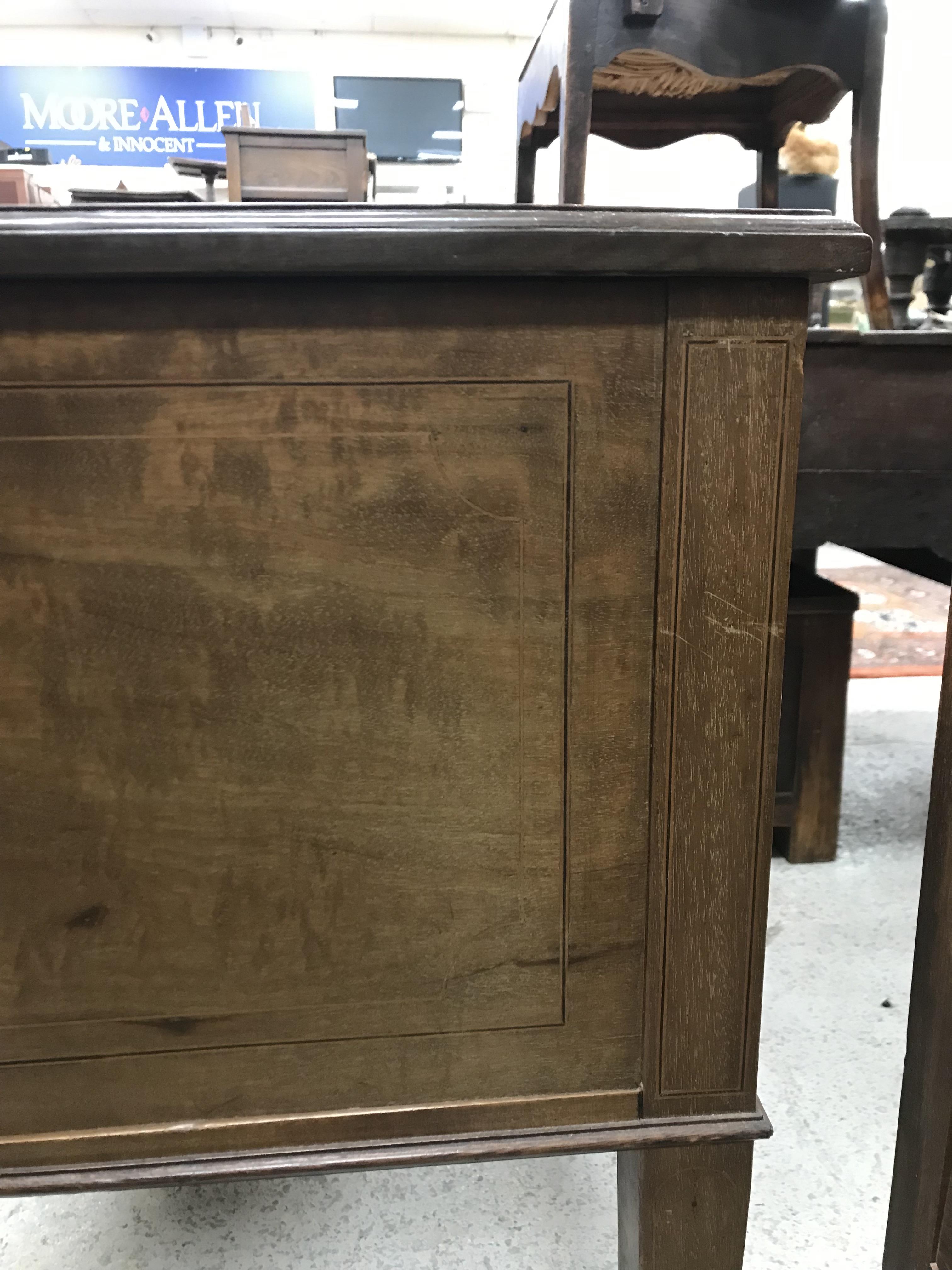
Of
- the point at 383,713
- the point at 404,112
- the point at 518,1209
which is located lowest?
the point at 518,1209

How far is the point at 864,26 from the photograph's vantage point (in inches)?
51.3

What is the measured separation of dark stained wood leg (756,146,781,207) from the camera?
1.65 m

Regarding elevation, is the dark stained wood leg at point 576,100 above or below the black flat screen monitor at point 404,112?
below

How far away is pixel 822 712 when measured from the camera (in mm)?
1459

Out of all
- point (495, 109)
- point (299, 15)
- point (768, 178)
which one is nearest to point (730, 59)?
point (768, 178)

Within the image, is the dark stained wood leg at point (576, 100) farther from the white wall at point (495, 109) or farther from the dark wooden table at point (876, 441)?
the white wall at point (495, 109)

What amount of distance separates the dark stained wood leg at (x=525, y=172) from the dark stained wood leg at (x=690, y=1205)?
1786 mm

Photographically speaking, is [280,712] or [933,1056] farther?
[933,1056]

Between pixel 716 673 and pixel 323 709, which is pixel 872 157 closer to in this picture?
pixel 716 673

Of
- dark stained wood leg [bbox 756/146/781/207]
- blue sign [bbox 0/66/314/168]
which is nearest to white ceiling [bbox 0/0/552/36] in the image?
blue sign [bbox 0/66/314/168]

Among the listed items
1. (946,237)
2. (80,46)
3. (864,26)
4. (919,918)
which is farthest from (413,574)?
(80,46)

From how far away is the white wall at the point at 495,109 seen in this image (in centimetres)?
462

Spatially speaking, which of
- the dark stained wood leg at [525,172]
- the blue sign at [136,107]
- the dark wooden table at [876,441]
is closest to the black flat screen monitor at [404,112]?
the blue sign at [136,107]

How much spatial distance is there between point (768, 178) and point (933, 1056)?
1511mm
